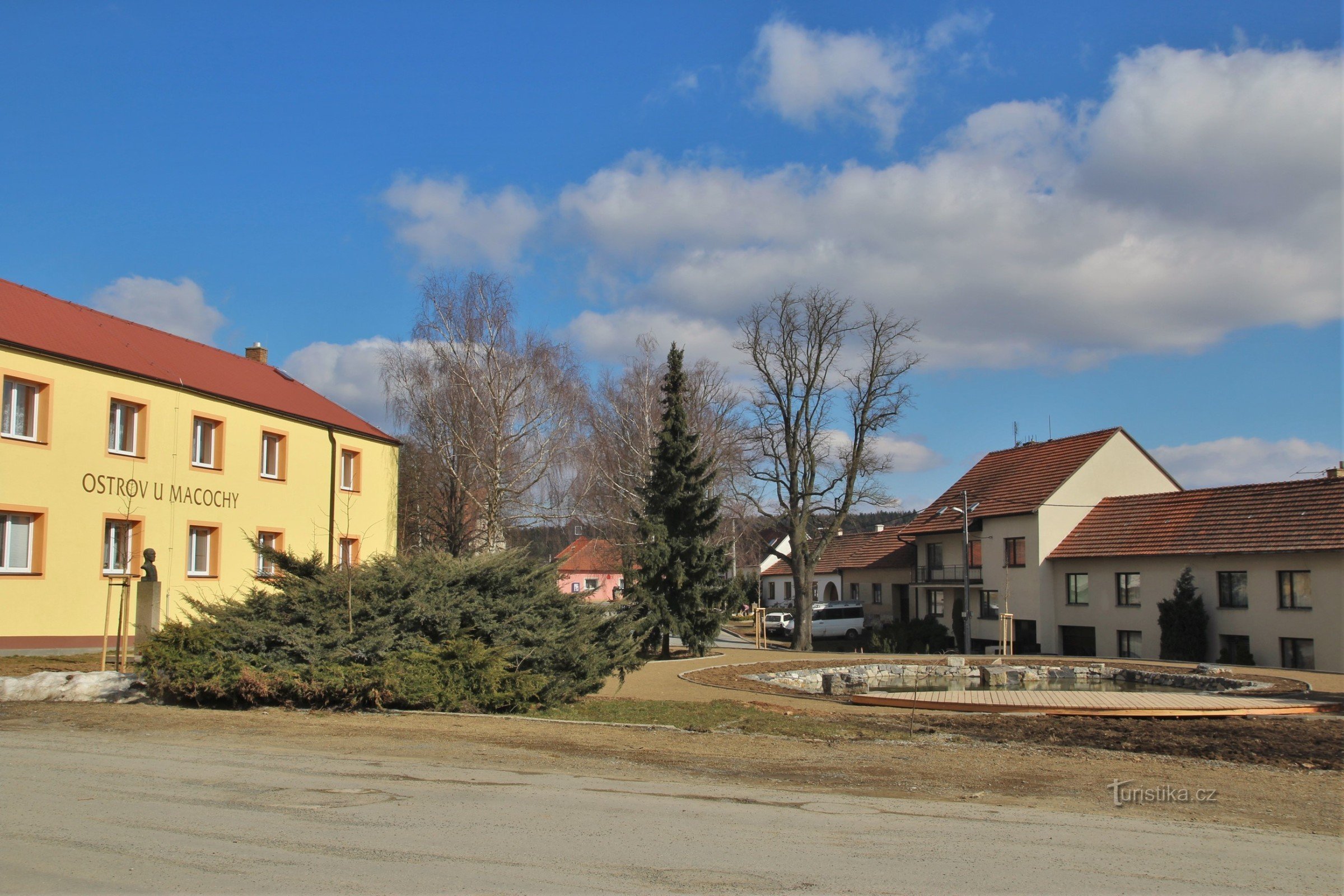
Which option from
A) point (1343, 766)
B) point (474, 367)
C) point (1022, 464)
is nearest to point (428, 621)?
point (1343, 766)

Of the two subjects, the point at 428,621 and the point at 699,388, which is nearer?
the point at 428,621

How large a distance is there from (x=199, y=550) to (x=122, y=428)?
13.9 ft

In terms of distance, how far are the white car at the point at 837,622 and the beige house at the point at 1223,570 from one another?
1181cm

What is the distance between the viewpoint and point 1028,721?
49.9 feet

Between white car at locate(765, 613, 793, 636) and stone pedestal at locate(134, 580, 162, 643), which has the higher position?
stone pedestal at locate(134, 580, 162, 643)

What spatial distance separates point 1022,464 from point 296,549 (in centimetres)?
3335

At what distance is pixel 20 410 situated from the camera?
72.7 feet

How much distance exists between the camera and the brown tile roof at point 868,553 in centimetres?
5462

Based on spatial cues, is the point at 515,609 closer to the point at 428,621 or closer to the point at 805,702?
the point at 428,621

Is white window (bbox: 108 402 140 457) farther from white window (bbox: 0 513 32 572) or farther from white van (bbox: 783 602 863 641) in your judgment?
white van (bbox: 783 602 863 641)

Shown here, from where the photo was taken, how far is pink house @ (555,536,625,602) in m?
17.2

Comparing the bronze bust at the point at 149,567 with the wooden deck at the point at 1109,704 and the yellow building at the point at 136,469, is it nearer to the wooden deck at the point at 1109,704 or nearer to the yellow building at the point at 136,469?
the yellow building at the point at 136,469

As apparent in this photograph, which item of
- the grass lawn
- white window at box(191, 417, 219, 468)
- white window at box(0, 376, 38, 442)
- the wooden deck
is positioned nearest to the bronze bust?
white window at box(0, 376, 38, 442)

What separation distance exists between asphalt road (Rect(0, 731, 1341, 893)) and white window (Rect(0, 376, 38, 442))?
15517 mm
